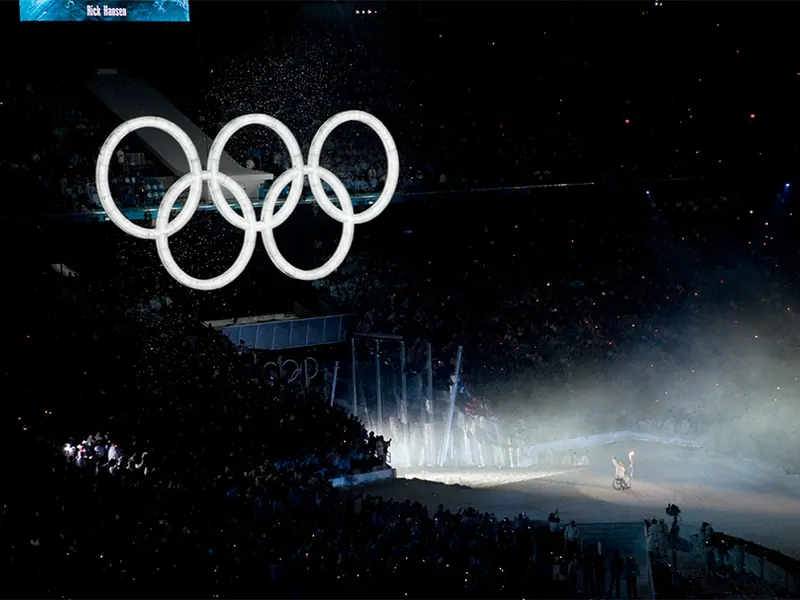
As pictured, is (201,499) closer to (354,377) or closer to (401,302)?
(354,377)

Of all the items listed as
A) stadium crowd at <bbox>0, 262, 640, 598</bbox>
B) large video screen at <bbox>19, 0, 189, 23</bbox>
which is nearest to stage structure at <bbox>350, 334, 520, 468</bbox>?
stadium crowd at <bbox>0, 262, 640, 598</bbox>

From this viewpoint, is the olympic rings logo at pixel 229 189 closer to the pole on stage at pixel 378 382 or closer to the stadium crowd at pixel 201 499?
the stadium crowd at pixel 201 499

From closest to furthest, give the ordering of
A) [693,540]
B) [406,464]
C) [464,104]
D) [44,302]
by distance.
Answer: [693,540] < [44,302] < [406,464] < [464,104]

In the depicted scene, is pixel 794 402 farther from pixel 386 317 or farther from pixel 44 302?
pixel 44 302

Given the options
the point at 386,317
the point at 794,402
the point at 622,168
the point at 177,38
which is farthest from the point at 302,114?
the point at 794,402

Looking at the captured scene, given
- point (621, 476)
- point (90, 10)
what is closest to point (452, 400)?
point (621, 476)

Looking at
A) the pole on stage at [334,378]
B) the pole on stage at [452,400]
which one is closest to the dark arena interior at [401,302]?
the pole on stage at [452,400]

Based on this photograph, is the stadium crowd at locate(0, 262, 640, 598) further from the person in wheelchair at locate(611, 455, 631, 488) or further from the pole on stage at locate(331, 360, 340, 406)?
the pole on stage at locate(331, 360, 340, 406)
